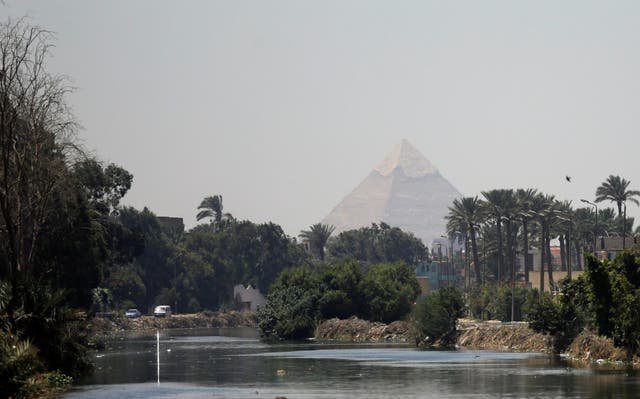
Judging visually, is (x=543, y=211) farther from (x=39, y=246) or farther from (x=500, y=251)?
(x=39, y=246)

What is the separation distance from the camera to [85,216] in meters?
90.9

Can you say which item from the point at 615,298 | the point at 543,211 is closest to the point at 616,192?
the point at 543,211

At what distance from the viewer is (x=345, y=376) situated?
7425cm

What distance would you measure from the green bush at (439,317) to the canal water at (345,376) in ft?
22.6

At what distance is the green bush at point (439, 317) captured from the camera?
380ft

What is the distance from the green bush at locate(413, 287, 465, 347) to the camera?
116 m

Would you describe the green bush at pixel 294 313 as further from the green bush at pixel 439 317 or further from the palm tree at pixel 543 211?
the palm tree at pixel 543 211

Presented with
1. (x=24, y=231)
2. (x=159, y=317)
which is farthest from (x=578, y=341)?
(x=159, y=317)

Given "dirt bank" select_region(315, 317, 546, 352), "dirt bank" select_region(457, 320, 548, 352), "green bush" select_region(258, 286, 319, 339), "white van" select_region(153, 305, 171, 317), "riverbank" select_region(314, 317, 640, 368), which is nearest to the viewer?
"riverbank" select_region(314, 317, 640, 368)

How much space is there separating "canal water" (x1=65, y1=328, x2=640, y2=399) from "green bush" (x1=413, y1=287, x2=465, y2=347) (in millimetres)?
6900

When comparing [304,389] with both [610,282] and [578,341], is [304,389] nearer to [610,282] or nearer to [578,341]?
[610,282]

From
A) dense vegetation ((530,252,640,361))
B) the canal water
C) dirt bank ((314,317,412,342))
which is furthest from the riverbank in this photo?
the canal water

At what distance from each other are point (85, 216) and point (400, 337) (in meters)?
52.3

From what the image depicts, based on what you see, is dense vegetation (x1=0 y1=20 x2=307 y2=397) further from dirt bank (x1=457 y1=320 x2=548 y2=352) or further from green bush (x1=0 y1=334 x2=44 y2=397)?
dirt bank (x1=457 y1=320 x2=548 y2=352)
